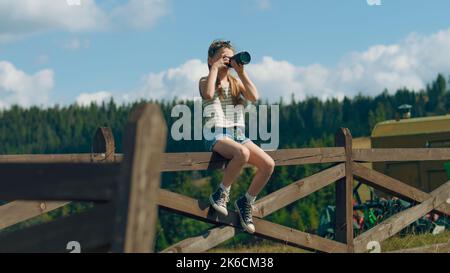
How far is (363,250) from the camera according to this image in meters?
7.77

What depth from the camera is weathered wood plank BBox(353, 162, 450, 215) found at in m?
7.70

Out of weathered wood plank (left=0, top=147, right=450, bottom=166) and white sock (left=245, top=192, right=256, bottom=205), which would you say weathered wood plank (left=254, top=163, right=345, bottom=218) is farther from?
white sock (left=245, top=192, right=256, bottom=205)

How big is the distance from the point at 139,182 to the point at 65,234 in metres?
0.48

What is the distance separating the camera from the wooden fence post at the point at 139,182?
257 centimetres

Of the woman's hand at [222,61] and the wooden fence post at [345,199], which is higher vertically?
the woman's hand at [222,61]

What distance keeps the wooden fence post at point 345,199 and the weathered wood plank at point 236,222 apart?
120 mm

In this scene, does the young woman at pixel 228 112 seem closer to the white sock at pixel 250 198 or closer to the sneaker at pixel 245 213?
the white sock at pixel 250 198

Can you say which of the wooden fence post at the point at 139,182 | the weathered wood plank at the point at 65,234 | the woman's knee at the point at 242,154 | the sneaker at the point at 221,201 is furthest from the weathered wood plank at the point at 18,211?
the wooden fence post at the point at 139,182

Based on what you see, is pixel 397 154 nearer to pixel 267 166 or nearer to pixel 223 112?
pixel 267 166

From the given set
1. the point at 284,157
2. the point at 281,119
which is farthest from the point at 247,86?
the point at 281,119

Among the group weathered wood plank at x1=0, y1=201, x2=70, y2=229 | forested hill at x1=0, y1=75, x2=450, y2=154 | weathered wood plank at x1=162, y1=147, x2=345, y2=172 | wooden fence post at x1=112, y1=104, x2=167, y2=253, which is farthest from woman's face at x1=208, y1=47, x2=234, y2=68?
forested hill at x1=0, y1=75, x2=450, y2=154

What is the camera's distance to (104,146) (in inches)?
249
